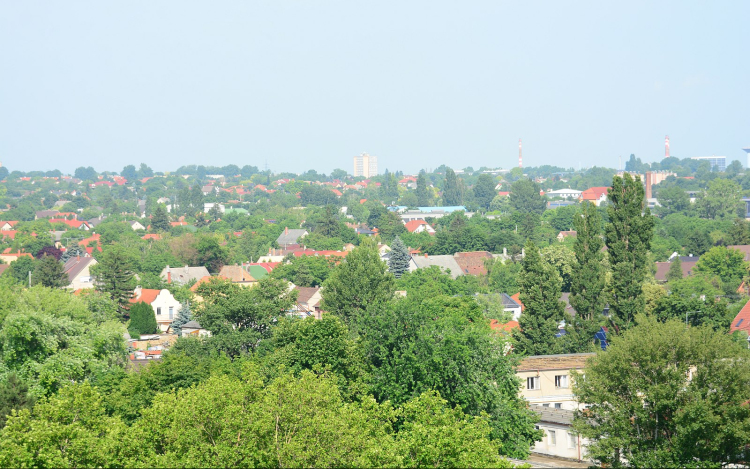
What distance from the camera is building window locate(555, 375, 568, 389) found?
37.2 metres

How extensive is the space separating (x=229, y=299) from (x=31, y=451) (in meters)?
21.7

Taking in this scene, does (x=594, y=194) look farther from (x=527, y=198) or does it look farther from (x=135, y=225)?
(x=135, y=225)

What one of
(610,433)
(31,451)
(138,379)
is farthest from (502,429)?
(31,451)

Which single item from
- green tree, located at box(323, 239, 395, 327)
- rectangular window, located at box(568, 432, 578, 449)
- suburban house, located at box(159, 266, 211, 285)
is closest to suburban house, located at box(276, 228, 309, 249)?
suburban house, located at box(159, 266, 211, 285)

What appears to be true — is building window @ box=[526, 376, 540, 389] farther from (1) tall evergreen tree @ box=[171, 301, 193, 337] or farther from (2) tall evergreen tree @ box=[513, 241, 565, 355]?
(1) tall evergreen tree @ box=[171, 301, 193, 337]

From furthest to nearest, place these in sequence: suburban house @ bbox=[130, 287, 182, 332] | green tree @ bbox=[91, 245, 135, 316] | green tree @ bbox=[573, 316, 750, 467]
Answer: green tree @ bbox=[91, 245, 135, 316] < suburban house @ bbox=[130, 287, 182, 332] < green tree @ bbox=[573, 316, 750, 467]

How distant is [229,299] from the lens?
41.2 metres

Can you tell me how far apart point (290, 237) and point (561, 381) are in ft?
287

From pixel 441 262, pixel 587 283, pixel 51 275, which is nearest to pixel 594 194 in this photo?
pixel 441 262

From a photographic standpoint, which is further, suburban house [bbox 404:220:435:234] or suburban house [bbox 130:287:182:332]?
suburban house [bbox 404:220:435:234]

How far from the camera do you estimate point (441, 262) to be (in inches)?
3465

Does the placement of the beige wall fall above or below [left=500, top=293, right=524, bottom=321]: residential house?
above

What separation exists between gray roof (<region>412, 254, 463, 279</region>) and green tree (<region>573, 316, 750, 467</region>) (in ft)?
195

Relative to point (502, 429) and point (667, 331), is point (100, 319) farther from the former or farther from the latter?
point (667, 331)
